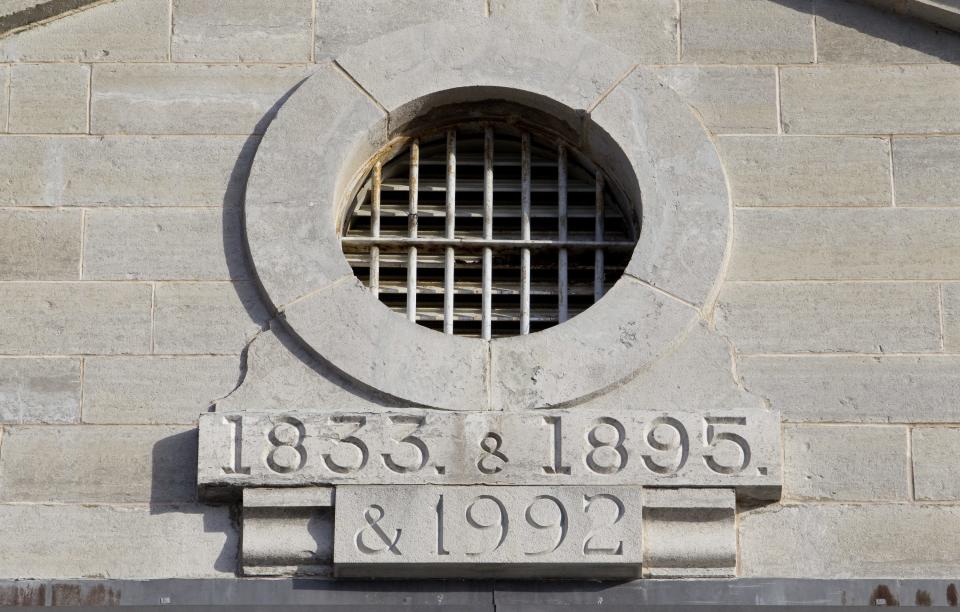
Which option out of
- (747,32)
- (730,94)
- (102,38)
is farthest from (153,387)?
(747,32)

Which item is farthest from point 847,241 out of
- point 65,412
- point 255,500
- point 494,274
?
point 65,412

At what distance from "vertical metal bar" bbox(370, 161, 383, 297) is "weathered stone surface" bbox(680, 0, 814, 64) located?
1532 millimetres

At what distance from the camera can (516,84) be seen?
9.37 m

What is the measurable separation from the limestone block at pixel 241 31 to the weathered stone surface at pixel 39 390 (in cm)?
160

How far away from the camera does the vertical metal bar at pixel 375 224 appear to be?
932 centimetres

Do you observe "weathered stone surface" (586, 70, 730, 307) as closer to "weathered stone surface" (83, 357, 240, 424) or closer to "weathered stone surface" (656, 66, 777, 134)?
"weathered stone surface" (656, 66, 777, 134)

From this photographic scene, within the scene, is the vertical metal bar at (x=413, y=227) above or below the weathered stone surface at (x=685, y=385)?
above

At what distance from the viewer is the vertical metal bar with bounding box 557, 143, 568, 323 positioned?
9.28 meters

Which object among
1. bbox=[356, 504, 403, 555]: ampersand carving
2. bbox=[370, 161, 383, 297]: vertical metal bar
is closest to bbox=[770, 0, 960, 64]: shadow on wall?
bbox=[370, 161, 383, 297]: vertical metal bar

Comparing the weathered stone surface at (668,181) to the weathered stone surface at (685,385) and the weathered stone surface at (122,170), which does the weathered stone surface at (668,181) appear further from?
the weathered stone surface at (122,170)

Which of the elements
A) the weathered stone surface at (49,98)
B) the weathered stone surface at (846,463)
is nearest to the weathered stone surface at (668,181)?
the weathered stone surface at (846,463)

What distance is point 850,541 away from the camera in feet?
28.1

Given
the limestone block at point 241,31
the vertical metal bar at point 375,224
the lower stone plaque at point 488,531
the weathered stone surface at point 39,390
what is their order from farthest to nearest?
1. the limestone block at point 241,31
2. the vertical metal bar at point 375,224
3. the weathered stone surface at point 39,390
4. the lower stone plaque at point 488,531

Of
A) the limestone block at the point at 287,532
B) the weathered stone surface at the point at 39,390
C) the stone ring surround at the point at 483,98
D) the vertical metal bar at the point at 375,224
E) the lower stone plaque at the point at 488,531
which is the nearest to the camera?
the lower stone plaque at the point at 488,531
